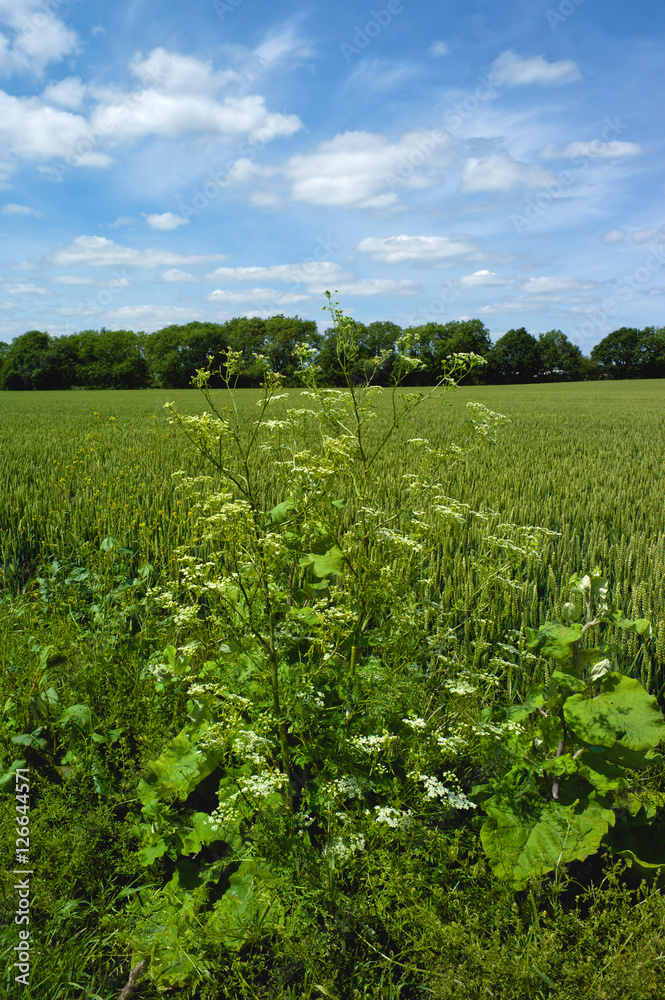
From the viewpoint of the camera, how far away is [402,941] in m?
1.58

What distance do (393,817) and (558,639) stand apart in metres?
0.86

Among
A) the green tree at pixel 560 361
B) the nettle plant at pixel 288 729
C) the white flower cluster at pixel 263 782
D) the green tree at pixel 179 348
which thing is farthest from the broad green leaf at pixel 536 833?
the green tree at pixel 560 361

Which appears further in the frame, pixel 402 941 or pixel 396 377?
pixel 396 377

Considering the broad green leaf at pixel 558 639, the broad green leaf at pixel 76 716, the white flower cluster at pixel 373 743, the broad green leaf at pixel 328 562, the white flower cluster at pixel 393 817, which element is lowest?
the broad green leaf at pixel 76 716

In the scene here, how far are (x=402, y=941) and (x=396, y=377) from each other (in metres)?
2.00

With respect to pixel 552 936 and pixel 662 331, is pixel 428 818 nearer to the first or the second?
pixel 552 936

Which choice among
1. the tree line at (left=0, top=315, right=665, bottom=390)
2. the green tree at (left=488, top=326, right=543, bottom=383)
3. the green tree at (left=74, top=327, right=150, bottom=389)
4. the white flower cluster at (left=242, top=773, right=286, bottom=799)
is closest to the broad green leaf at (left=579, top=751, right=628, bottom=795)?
the white flower cluster at (left=242, top=773, right=286, bottom=799)

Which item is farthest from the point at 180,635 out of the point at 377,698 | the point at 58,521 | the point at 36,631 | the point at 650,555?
the point at 650,555

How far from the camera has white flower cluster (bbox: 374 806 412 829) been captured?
1.41 meters

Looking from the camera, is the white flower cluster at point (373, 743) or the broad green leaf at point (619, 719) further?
the broad green leaf at point (619, 719)

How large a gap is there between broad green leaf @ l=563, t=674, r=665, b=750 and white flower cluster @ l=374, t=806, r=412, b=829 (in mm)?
647

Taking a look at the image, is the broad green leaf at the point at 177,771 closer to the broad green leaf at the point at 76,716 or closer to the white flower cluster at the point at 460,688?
the broad green leaf at the point at 76,716

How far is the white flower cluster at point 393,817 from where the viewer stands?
1.41 metres

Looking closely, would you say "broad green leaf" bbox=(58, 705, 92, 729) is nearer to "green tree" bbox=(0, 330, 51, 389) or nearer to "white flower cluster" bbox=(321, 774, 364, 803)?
"white flower cluster" bbox=(321, 774, 364, 803)
